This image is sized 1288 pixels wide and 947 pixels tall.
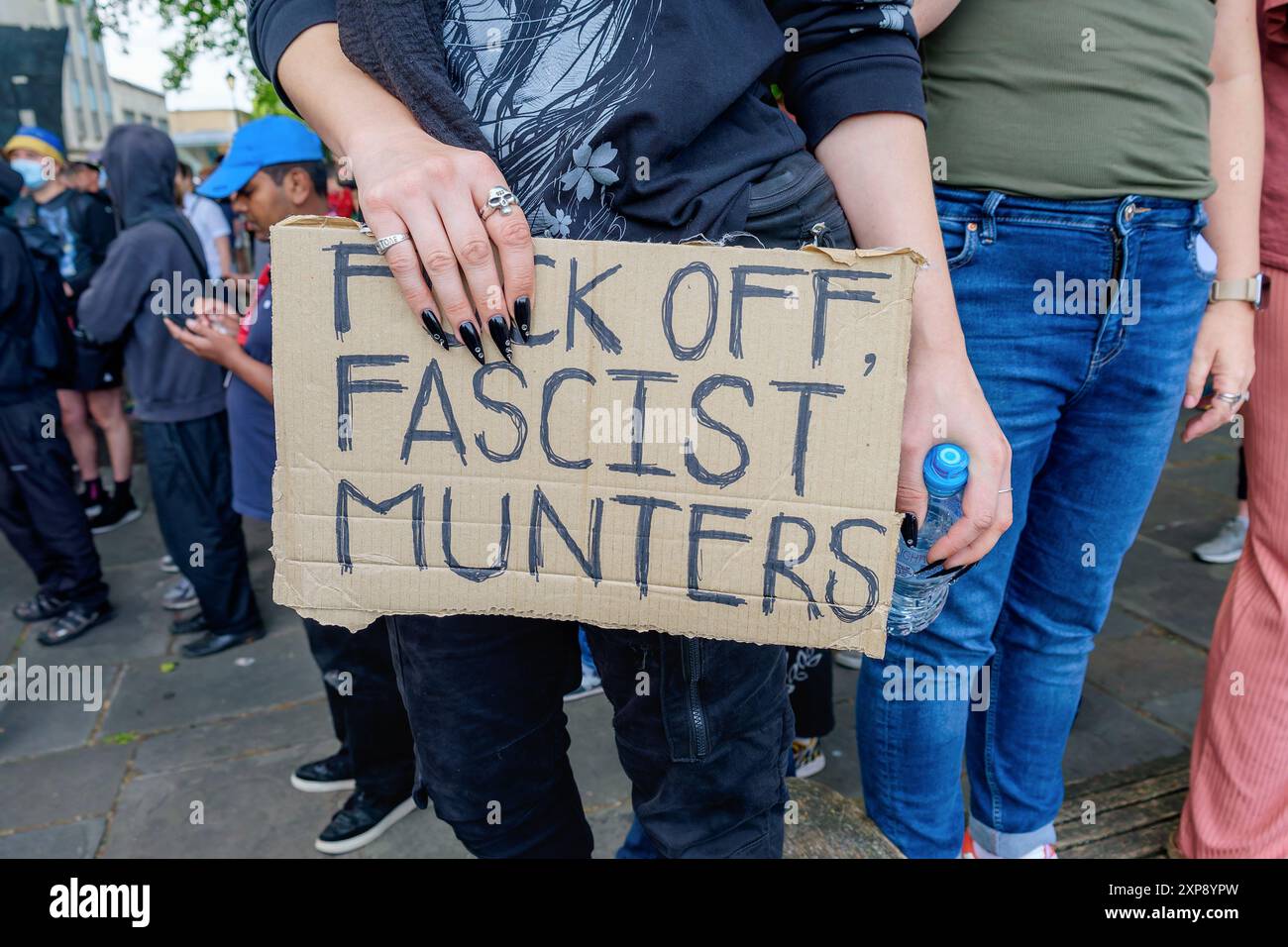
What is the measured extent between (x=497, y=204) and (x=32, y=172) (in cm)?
647

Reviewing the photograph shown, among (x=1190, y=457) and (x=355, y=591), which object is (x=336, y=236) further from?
(x=1190, y=457)

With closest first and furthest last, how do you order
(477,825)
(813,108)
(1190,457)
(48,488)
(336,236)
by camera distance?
(336,236)
(813,108)
(477,825)
(48,488)
(1190,457)

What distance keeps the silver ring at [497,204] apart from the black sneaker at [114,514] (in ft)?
17.3

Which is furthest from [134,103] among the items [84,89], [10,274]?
[10,274]

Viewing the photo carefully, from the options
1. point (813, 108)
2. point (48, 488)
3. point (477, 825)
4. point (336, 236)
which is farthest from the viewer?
point (48, 488)

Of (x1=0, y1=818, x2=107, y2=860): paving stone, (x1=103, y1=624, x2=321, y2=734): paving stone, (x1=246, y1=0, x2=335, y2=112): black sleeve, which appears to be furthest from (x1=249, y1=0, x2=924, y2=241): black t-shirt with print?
(x1=103, y1=624, x2=321, y2=734): paving stone

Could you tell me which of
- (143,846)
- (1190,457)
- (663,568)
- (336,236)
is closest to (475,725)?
(663,568)

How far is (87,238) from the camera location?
230 inches

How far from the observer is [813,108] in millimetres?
1233

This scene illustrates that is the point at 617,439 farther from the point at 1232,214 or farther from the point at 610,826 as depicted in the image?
the point at 610,826

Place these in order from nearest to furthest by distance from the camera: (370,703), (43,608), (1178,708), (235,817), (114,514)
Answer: (370,703), (235,817), (1178,708), (43,608), (114,514)

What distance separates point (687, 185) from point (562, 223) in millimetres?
155

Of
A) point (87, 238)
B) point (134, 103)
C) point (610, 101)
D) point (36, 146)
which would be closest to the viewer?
point (610, 101)

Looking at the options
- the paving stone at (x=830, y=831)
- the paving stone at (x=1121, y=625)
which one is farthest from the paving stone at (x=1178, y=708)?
the paving stone at (x=830, y=831)
